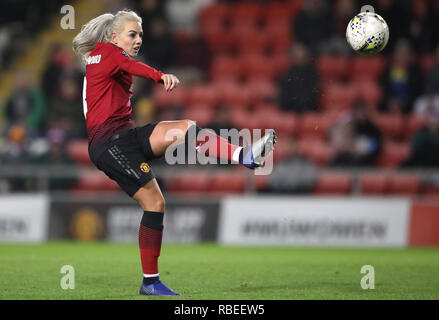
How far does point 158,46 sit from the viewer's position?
1519 cm

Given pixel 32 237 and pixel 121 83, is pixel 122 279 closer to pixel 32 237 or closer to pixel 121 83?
pixel 121 83

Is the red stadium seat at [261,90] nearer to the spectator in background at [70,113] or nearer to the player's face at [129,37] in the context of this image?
the spectator in background at [70,113]

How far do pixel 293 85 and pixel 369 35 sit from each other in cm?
696

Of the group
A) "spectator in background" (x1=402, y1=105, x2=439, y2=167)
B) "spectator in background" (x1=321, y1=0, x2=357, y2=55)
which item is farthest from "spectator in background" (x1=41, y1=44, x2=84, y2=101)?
"spectator in background" (x1=402, y1=105, x2=439, y2=167)

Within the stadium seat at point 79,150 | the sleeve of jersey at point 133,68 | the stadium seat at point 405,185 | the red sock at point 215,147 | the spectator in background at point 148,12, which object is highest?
the spectator in background at point 148,12

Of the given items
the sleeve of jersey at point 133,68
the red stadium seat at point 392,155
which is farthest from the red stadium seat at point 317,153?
the sleeve of jersey at point 133,68

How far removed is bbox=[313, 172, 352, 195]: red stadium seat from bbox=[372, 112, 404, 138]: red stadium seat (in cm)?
254

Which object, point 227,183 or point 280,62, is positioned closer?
point 227,183

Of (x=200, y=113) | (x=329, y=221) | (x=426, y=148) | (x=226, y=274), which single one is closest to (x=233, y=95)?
(x=200, y=113)

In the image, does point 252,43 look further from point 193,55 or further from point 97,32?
point 97,32

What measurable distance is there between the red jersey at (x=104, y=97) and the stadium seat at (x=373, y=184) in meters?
7.15

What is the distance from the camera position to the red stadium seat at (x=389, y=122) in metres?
14.9

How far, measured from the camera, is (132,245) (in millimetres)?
12125

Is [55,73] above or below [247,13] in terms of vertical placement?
below
